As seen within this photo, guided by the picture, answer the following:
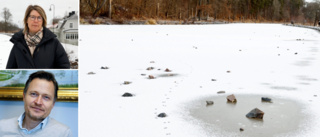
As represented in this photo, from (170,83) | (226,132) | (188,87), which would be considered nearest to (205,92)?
(188,87)

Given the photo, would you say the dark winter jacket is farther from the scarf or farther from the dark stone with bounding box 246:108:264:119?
the dark stone with bounding box 246:108:264:119

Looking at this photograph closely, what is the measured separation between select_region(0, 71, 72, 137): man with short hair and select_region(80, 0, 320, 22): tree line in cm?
2302

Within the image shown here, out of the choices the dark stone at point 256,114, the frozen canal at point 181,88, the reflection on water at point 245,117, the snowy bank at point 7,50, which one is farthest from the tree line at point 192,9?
the snowy bank at point 7,50

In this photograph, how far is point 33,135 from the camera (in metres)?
1.43

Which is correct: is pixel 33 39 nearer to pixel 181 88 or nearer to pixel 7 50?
pixel 7 50

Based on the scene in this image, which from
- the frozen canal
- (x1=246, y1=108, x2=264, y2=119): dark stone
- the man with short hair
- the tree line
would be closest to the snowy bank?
the man with short hair

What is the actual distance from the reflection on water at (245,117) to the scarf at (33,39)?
5.18 feet

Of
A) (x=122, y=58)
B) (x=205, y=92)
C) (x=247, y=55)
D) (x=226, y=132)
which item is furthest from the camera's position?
(x=247, y=55)

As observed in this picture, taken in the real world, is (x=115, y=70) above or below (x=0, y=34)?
below

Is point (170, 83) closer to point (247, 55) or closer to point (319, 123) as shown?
point (319, 123)

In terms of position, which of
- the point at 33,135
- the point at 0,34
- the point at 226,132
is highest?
the point at 0,34

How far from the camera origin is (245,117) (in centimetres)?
312

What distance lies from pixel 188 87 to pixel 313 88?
60.6 inches

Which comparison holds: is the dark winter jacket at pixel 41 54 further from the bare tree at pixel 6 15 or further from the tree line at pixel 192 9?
the tree line at pixel 192 9
